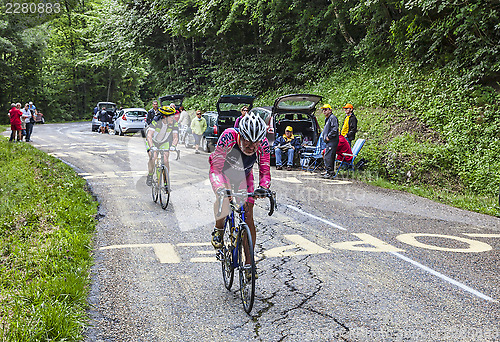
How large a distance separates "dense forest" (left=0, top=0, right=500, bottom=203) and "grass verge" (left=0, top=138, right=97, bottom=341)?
9024mm

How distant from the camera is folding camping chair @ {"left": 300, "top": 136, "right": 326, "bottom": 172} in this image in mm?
14375

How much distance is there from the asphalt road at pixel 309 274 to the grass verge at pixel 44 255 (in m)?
0.25

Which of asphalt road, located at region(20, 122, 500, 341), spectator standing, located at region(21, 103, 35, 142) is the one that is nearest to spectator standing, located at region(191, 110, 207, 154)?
spectator standing, located at region(21, 103, 35, 142)

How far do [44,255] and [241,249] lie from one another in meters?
3.01

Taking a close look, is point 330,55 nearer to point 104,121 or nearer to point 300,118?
point 300,118

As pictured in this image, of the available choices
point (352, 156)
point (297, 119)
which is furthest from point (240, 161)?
point (297, 119)

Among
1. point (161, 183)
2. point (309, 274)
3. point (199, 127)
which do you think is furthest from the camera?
point (199, 127)

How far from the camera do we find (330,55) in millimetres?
23500

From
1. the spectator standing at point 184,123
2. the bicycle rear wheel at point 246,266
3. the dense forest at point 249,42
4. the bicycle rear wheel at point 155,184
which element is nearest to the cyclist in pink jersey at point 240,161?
the bicycle rear wheel at point 246,266

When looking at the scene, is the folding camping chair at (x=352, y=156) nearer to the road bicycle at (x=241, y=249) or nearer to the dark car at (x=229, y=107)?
the dark car at (x=229, y=107)

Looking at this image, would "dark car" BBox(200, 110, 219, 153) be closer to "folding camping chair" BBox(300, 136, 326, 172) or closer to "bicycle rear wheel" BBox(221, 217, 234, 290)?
"folding camping chair" BBox(300, 136, 326, 172)

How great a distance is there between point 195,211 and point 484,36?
430 inches

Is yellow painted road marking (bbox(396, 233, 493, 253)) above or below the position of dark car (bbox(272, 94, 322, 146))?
below

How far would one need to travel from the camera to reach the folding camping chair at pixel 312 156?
14375mm
